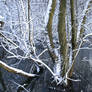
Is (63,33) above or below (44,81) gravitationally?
above

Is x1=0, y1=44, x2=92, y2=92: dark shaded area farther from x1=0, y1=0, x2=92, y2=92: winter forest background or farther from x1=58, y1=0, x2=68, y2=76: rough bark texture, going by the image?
x1=58, y1=0, x2=68, y2=76: rough bark texture

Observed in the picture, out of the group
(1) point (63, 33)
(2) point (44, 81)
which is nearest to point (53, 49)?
(1) point (63, 33)

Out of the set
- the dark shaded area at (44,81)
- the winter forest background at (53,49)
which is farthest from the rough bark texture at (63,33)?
the dark shaded area at (44,81)

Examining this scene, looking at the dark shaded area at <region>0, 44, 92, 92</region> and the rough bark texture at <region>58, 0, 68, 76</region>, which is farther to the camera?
the dark shaded area at <region>0, 44, 92, 92</region>

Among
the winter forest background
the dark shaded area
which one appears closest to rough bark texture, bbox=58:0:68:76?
the winter forest background

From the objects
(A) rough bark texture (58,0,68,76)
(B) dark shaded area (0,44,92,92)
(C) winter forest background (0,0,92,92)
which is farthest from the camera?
(B) dark shaded area (0,44,92,92)

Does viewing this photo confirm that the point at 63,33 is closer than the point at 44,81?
Yes

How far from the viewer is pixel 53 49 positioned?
168 inches

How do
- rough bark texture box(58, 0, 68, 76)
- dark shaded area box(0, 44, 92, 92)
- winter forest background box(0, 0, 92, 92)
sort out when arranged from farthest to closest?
dark shaded area box(0, 44, 92, 92)
winter forest background box(0, 0, 92, 92)
rough bark texture box(58, 0, 68, 76)

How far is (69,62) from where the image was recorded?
13.8ft

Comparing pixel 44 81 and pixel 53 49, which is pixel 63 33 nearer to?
pixel 53 49

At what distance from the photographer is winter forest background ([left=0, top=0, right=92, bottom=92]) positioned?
3.91m

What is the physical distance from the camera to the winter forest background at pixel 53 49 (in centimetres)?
391

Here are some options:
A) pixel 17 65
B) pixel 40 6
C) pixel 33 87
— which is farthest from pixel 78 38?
pixel 40 6
